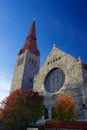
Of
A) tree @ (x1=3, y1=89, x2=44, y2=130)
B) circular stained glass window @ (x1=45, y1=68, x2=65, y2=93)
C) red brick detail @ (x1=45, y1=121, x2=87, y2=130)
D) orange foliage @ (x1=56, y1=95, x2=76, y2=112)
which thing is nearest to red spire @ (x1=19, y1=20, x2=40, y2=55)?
circular stained glass window @ (x1=45, y1=68, x2=65, y2=93)

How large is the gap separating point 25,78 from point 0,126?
16.0 m

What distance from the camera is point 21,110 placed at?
19.6m

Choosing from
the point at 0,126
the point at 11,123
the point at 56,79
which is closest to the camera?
the point at 11,123

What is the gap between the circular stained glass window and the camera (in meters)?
27.7

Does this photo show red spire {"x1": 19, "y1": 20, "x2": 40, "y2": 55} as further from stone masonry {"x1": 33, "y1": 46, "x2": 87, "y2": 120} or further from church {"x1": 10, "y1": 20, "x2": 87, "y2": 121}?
stone masonry {"x1": 33, "y1": 46, "x2": 87, "y2": 120}

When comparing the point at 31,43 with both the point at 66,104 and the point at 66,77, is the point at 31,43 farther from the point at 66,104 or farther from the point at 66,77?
the point at 66,104

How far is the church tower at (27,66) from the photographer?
38.1 meters

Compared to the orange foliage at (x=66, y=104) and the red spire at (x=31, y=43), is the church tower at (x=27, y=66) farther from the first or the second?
the orange foliage at (x=66, y=104)

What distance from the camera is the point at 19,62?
144 ft

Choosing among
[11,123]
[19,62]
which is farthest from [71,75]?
[19,62]

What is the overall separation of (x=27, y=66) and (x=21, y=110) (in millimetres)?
22185

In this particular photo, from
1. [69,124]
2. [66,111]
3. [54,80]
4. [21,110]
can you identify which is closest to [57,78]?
[54,80]

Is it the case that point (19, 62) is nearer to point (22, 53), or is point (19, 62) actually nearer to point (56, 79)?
point (22, 53)

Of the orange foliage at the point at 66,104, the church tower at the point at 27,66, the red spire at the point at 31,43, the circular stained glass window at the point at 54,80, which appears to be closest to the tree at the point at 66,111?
the orange foliage at the point at 66,104
